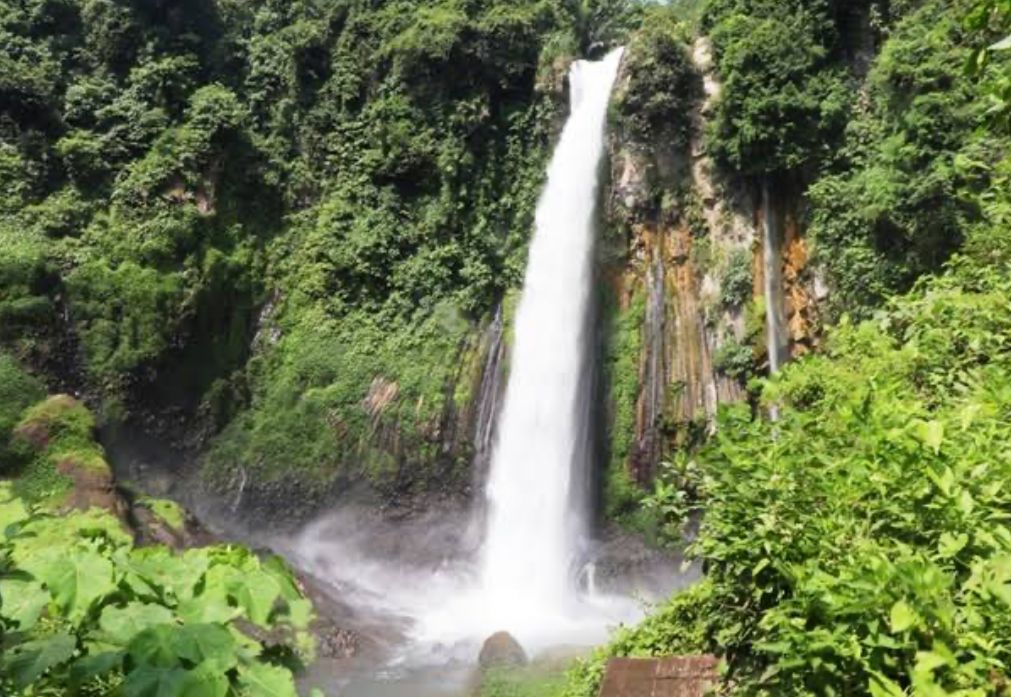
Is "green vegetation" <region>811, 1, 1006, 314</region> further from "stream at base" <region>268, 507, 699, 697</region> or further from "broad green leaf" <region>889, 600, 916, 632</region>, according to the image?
"broad green leaf" <region>889, 600, 916, 632</region>

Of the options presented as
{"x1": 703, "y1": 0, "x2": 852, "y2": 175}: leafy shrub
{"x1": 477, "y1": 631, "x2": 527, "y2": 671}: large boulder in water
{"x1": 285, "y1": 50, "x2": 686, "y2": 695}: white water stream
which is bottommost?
{"x1": 477, "y1": 631, "x2": 527, "y2": 671}: large boulder in water

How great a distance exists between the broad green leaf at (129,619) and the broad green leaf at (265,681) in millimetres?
163

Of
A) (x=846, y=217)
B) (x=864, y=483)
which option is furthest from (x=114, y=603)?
(x=846, y=217)

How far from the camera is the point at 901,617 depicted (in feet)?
5.40

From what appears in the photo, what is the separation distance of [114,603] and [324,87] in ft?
72.1

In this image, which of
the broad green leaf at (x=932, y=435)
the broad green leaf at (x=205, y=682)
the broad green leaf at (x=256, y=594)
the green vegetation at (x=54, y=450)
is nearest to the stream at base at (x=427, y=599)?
the green vegetation at (x=54, y=450)

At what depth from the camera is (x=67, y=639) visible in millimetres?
1407

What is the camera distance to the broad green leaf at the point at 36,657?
51.9 inches

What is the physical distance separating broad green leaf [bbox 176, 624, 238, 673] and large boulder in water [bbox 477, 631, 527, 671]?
10.1 metres

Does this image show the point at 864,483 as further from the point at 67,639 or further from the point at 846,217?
the point at 846,217

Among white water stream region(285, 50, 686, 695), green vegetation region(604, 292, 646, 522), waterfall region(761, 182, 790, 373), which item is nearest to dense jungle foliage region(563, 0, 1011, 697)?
white water stream region(285, 50, 686, 695)

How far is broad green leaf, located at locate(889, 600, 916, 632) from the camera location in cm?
164

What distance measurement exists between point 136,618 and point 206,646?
156 millimetres

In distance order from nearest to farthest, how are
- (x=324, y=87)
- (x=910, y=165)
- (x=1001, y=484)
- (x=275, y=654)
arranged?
1. (x=275, y=654)
2. (x=1001, y=484)
3. (x=910, y=165)
4. (x=324, y=87)
